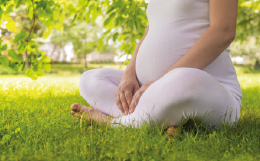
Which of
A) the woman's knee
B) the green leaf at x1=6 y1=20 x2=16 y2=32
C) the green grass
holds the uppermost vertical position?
the green leaf at x1=6 y1=20 x2=16 y2=32

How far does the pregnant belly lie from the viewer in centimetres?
167

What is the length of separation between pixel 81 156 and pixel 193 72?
76 centimetres

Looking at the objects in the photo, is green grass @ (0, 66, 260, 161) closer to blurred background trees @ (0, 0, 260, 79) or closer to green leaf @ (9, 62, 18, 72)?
green leaf @ (9, 62, 18, 72)

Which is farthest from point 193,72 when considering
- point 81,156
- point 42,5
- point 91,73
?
point 42,5

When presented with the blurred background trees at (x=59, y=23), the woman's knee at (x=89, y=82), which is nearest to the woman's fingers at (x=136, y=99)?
the woman's knee at (x=89, y=82)

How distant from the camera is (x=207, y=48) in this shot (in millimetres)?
1465

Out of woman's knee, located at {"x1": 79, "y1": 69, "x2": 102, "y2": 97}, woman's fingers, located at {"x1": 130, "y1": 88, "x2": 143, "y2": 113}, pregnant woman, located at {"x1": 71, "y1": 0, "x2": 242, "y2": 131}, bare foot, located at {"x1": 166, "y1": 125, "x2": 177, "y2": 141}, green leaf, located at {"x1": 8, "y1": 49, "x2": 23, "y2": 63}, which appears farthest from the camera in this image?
green leaf, located at {"x1": 8, "y1": 49, "x2": 23, "y2": 63}

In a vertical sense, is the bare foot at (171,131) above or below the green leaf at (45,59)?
below

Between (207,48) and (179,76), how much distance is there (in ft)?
0.95

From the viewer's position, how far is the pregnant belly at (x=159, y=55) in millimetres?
1665

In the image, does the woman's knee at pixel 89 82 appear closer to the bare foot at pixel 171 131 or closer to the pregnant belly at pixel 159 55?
the pregnant belly at pixel 159 55

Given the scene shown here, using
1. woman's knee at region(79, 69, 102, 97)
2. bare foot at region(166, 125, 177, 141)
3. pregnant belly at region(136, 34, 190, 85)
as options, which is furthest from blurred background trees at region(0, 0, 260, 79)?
bare foot at region(166, 125, 177, 141)

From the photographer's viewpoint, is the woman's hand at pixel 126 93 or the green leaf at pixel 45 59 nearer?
the woman's hand at pixel 126 93

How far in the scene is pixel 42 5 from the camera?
2.47 m
